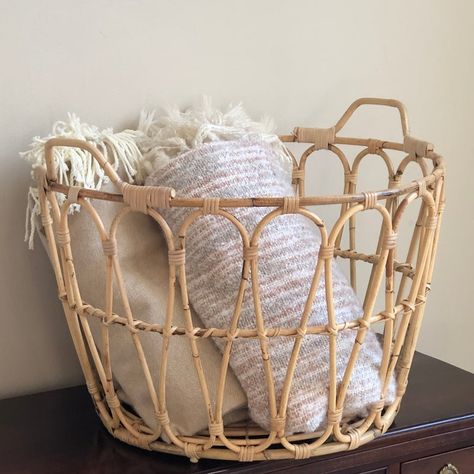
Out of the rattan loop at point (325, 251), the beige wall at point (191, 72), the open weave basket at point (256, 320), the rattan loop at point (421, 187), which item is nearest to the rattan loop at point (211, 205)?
the open weave basket at point (256, 320)

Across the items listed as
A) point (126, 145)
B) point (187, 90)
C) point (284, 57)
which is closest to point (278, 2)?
point (284, 57)

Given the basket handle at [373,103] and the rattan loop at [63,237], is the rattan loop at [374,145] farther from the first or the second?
the rattan loop at [63,237]

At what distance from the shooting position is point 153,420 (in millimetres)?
714

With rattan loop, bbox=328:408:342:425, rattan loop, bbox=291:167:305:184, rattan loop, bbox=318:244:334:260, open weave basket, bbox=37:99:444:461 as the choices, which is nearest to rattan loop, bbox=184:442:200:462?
open weave basket, bbox=37:99:444:461

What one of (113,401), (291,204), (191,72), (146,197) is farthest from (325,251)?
(191,72)

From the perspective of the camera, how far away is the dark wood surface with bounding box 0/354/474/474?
Answer: 709 millimetres

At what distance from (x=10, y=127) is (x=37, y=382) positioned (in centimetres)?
33

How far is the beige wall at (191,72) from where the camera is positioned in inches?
32.3

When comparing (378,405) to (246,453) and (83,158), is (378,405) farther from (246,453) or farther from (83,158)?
(83,158)

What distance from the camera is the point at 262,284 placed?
26.6 inches

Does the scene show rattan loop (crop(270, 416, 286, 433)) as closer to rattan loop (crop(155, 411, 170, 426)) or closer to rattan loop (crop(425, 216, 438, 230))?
rattan loop (crop(155, 411, 170, 426))

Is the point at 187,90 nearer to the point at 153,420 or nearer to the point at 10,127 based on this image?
the point at 10,127

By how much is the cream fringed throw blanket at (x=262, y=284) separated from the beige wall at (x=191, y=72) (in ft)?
0.62

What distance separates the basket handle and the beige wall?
0.20ft
